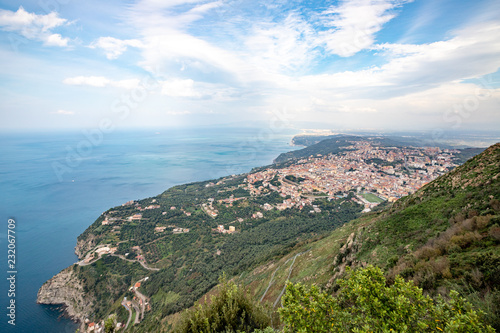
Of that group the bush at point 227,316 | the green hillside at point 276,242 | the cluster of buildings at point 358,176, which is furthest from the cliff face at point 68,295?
the cluster of buildings at point 358,176

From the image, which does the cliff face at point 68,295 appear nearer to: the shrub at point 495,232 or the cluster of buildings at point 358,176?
the cluster of buildings at point 358,176

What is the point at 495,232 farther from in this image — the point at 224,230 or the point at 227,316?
the point at 224,230

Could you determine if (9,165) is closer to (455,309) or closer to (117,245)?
(117,245)

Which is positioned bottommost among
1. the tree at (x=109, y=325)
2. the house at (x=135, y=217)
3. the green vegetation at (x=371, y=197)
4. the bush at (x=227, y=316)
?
the house at (x=135, y=217)

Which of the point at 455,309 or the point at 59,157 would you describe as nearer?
the point at 455,309

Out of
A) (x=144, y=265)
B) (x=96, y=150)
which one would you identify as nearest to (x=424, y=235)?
(x=144, y=265)

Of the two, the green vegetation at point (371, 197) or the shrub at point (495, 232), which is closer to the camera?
the shrub at point (495, 232)
